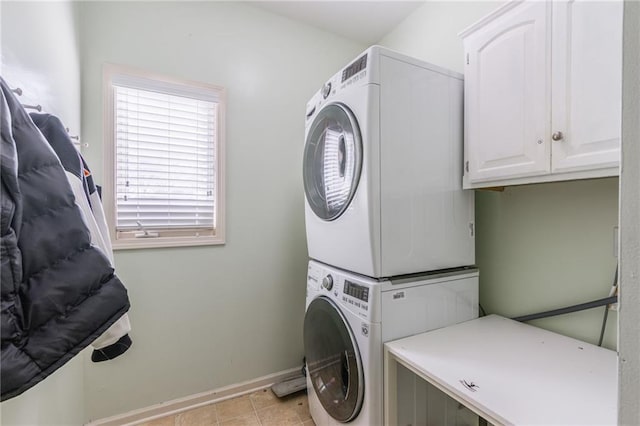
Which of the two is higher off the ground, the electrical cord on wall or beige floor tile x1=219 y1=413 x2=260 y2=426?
the electrical cord on wall

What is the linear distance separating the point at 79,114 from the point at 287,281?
5.27 ft

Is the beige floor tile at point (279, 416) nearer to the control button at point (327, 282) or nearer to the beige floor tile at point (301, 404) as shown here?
the beige floor tile at point (301, 404)

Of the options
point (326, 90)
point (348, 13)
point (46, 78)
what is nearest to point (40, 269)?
point (46, 78)

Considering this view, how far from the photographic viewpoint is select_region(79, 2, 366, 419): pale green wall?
64.9 inches

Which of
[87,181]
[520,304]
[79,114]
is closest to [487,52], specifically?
[520,304]

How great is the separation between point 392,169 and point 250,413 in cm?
173

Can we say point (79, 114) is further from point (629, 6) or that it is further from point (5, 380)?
point (629, 6)

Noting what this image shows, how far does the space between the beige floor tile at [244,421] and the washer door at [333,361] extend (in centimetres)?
47

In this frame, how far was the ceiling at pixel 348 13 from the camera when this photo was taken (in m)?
1.96

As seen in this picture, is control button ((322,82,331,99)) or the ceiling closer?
control button ((322,82,331,99))

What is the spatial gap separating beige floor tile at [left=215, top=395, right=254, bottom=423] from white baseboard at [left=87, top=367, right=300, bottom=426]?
35 millimetres

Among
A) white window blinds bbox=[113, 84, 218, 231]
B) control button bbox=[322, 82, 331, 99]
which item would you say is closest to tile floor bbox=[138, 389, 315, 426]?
white window blinds bbox=[113, 84, 218, 231]

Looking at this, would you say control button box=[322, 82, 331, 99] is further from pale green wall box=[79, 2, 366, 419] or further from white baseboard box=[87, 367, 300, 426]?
white baseboard box=[87, 367, 300, 426]

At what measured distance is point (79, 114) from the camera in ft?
5.02
